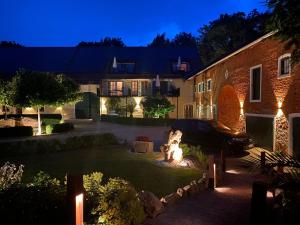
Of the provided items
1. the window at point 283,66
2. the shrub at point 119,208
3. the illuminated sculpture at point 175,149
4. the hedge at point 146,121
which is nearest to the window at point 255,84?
the window at point 283,66

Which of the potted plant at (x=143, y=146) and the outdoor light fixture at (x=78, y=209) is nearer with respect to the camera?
the outdoor light fixture at (x=78, y=209)

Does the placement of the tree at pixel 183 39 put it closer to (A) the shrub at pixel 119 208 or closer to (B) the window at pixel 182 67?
(B) the window at pixel 182 67

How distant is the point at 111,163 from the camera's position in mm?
13844

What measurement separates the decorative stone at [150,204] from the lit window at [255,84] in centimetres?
1123

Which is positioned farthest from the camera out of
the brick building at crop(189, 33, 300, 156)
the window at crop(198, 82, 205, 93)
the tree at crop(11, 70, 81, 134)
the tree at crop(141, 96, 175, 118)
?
the tree at crop(141, 96, 175, 118)

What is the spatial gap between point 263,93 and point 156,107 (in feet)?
65.3

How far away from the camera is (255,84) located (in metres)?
18.0

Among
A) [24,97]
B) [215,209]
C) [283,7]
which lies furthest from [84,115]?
[283,7]

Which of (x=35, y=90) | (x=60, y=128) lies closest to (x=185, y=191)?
(x=35, y=90)

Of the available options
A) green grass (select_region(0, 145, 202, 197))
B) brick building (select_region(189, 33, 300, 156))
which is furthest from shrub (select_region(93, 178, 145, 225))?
brick building (select_region(189, 33, 300, 156))

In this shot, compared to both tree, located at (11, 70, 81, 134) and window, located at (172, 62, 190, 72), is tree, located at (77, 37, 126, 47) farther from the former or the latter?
tree, located at (11, 70, 81, 134)

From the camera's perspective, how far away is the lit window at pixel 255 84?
17.5 m

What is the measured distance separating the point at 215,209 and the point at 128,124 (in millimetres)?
26976

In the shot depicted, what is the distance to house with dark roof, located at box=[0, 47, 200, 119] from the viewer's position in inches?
1604
